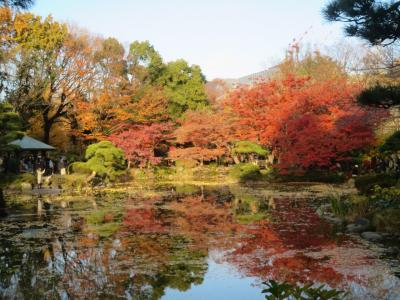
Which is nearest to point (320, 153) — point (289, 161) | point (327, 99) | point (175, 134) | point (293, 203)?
point (289, 161)

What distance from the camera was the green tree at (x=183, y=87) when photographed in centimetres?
3131

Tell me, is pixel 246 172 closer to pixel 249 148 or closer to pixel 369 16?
pixel 249 148

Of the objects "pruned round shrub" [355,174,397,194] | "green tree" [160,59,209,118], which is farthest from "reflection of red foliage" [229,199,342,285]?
"green tree" [160,59,209,118]

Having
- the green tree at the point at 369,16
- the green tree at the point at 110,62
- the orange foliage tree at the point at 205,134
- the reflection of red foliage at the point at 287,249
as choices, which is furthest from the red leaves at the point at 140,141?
the green tree at the point at 369,16

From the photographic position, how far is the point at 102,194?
17.4m

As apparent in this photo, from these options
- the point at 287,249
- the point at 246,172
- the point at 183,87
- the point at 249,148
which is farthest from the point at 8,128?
the point at 183,87

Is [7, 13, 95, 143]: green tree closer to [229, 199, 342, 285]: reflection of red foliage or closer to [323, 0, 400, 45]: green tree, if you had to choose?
[229, 199, 342, 285]: reflection of red foliage

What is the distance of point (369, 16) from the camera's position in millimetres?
7906

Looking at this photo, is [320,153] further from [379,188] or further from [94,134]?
[94,134]

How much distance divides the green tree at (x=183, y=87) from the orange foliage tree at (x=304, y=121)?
680cm

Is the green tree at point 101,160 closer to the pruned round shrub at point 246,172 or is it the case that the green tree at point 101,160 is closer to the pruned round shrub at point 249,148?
the pruned round shrub at point 246,172

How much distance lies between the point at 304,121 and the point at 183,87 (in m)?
13.5

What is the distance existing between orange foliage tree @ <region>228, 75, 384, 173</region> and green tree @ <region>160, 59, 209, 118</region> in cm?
680

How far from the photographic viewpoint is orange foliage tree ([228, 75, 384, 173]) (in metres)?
19.3
